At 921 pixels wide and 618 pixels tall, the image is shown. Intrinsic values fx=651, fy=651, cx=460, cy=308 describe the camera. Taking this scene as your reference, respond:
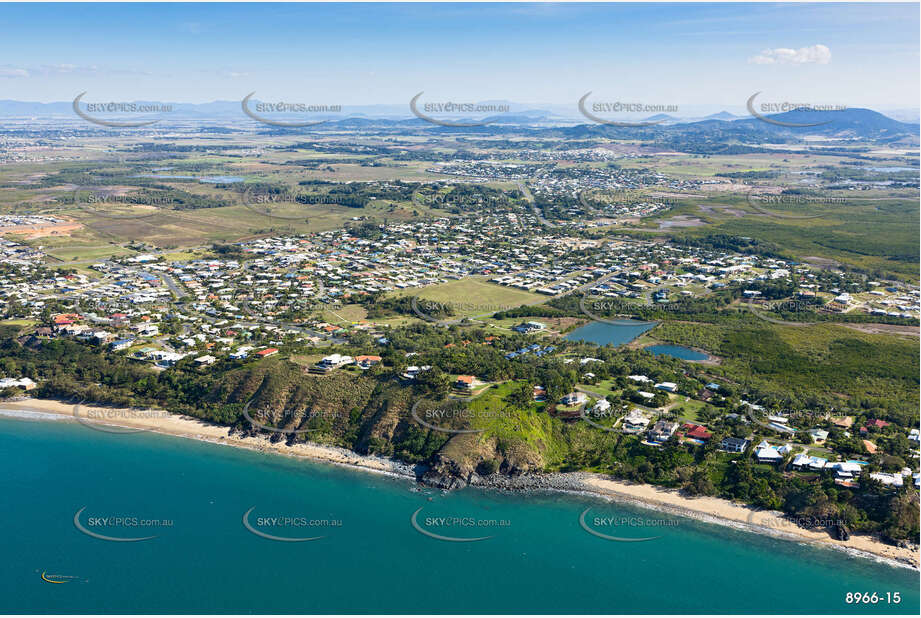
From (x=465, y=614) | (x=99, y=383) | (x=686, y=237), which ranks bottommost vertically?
(x=465, y=614)

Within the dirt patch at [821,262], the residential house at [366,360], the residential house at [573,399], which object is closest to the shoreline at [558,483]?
the residential house at [573,399]

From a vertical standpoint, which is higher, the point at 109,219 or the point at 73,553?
the point at 109,219

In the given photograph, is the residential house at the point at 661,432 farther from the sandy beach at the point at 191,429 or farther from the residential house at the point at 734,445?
the sandy beach at the point at 191,429

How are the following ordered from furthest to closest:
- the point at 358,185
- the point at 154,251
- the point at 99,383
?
the point at 358,185
the point at 154,251
the point at 99,383

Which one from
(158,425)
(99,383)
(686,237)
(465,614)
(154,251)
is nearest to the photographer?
(465,614)

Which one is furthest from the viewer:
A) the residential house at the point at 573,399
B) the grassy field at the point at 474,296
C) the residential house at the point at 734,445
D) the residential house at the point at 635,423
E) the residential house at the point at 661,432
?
the grassy field at the point at 474,296

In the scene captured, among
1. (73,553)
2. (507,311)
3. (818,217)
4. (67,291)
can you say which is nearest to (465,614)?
(73,553)

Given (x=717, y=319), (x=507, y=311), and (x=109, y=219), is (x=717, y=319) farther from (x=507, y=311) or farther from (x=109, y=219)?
(x=109, y=219)
